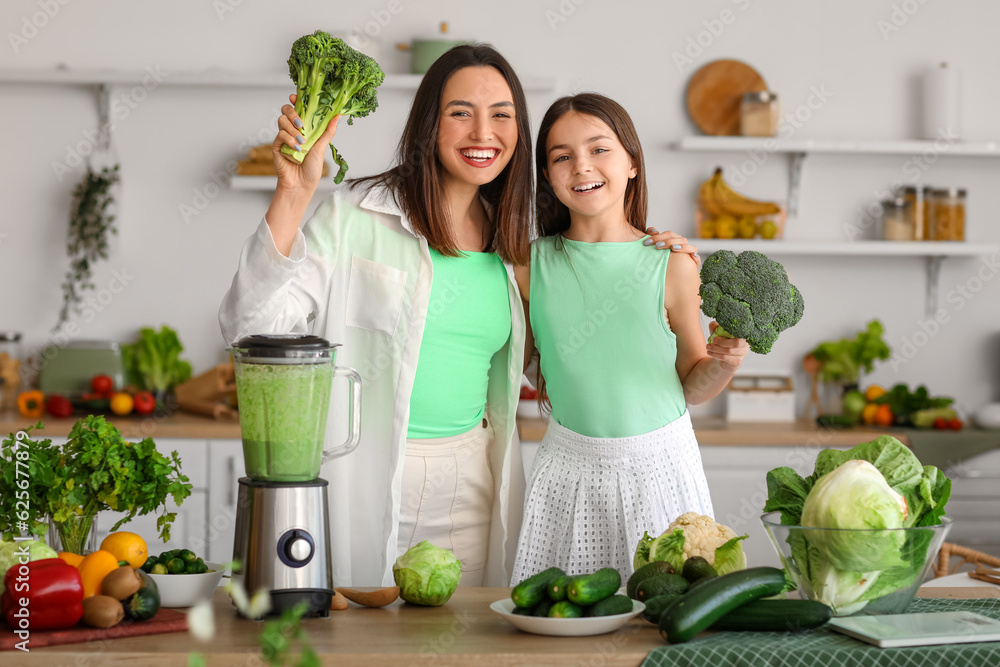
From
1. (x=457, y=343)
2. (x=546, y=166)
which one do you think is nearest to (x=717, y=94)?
(x=546, y=166)

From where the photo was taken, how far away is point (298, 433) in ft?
3.91

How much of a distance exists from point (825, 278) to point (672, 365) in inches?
84.1

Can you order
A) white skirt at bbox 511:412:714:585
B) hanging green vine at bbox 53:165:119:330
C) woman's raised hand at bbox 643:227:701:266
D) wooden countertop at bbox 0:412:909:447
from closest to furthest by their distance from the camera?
1. white skirt at bbox 511:412:714:585
2. woman's raised hand at bbox 643:227:701:266
3. wooden countertop at bbox 0:412:909:447
4. hanging green vine at bbox 53:165:119:330

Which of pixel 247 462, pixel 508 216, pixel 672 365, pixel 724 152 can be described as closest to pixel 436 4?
pixel 724 152

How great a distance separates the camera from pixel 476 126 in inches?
68.4

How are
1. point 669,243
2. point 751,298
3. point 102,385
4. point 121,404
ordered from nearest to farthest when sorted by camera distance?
point 751,298 → point 669,243 → point 121,404 → point 102,385

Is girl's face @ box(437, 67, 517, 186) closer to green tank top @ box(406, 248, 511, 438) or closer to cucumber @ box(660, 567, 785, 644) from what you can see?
green tank top @ box(406, 248, 511, 438)

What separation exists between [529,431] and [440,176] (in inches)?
53.5

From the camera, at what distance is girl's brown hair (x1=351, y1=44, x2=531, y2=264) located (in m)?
1.78

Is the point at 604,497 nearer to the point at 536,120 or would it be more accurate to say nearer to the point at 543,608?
the point at 543,608

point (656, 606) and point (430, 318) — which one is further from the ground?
point (430, 318)

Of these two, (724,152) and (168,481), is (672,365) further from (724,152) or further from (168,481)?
(724,152)

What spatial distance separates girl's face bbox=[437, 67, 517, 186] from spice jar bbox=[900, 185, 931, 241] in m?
2.30

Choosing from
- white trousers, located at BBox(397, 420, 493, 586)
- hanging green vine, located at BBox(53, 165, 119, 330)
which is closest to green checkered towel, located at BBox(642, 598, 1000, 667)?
white trousers, located at BBox(397, 420, 493, 586)
